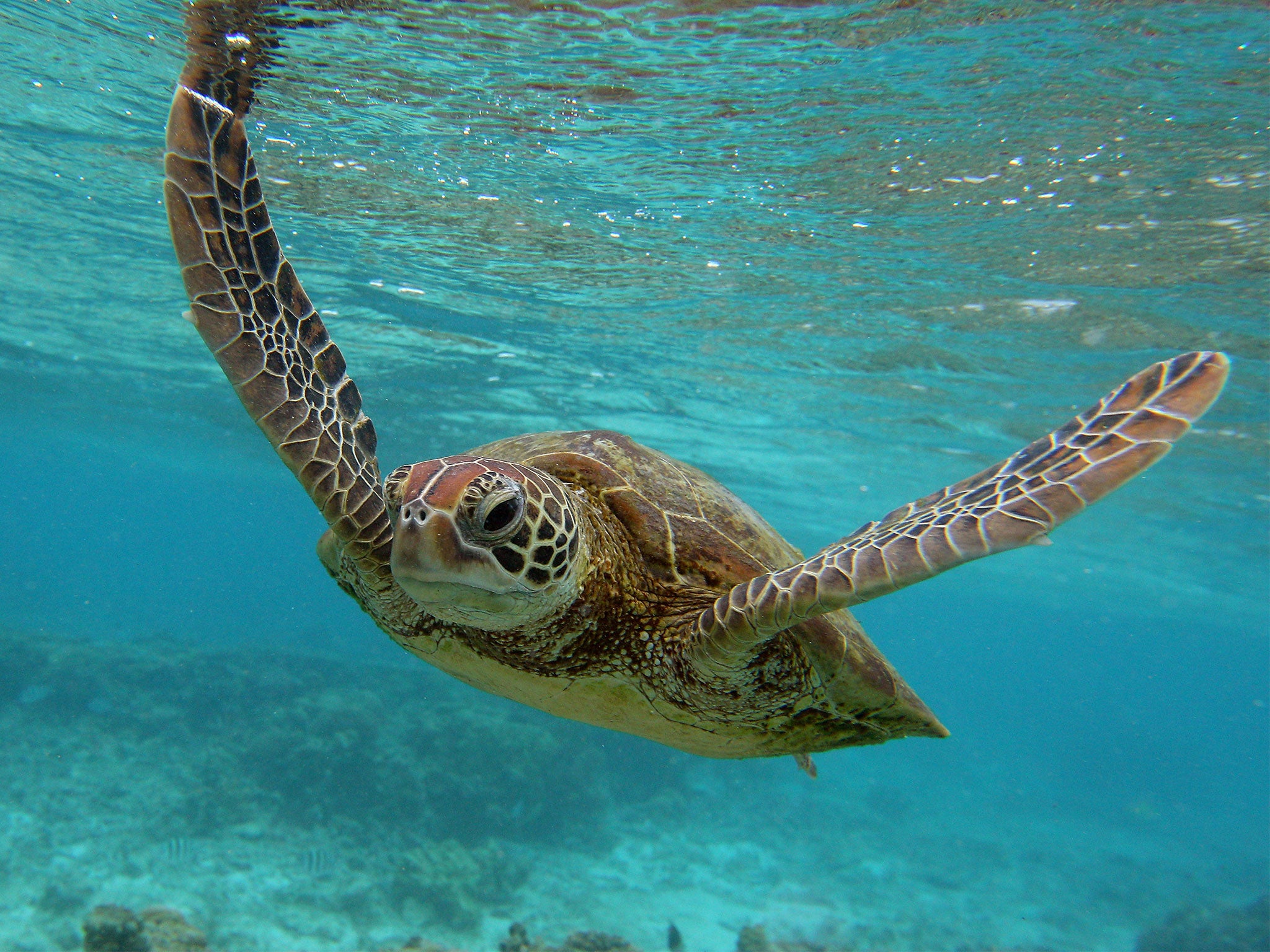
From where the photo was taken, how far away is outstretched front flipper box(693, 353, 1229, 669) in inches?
94.7

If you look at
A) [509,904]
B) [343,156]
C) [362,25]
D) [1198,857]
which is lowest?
[1198,857]

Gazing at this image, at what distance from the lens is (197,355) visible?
2027 cm

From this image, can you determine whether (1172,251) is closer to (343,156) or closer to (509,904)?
(343,156)

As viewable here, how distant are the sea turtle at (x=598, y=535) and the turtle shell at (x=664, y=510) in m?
0.01

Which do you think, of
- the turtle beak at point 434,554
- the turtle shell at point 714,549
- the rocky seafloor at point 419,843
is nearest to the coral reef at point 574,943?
the rocky seafloor at point 419,843

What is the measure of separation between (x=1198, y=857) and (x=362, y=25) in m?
39.9

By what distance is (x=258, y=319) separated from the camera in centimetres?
320

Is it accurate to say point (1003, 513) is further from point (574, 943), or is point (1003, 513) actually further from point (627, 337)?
point (627, 337)

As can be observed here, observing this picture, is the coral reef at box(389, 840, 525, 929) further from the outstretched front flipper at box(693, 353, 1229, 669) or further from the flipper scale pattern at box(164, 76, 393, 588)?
the outstretched front flipper at box(693, 353, 1229, 669)

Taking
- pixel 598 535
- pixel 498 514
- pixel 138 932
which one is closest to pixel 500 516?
pixel 498 514

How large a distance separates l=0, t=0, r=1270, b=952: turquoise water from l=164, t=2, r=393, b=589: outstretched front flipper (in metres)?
4.19

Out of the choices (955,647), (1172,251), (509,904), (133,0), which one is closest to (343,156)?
(133,0)

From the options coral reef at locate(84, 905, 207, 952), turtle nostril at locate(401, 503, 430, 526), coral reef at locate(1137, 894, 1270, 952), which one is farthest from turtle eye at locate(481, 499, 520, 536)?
coral reef at locate(1137, 894, 1270, 952)

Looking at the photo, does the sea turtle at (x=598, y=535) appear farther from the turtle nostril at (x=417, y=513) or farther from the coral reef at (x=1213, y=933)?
the coral reef at (x=1213, y=933)
